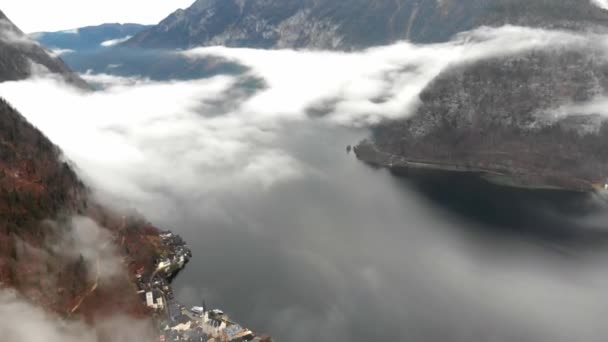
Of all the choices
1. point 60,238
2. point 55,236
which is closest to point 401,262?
point 60,238

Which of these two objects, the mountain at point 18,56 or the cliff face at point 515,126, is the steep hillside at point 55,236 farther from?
the cliff face at point 515,126

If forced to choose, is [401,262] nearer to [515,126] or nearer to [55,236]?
[55,236]

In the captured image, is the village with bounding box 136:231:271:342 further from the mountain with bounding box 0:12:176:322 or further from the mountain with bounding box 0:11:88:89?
the mountain with bounding box 0:11:88:89

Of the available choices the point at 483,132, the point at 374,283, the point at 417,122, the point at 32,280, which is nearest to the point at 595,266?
the point at 374,283

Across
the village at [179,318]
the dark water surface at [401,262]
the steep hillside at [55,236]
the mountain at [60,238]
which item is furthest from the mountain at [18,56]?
the village at [179,318]

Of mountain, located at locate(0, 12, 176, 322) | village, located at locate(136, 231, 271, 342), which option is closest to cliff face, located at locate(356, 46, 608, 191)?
mountain, located at locate(0, 12, 176, 322)

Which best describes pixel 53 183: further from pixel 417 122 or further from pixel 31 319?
pixel 417 122
